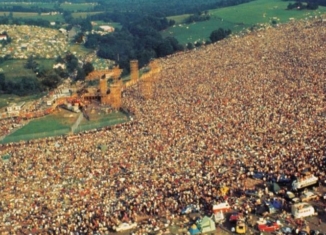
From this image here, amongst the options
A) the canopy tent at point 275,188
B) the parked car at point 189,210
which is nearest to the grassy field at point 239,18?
the canopy tent at point 275,188

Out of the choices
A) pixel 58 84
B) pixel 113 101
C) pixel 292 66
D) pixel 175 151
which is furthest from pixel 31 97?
pixel 175 151

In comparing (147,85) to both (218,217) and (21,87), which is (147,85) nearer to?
(21,87)

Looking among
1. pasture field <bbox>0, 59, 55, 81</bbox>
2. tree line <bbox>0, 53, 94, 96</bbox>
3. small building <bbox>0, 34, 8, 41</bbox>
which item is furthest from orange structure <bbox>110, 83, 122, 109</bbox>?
small building <bbox>0, 34, 8, 41</bbox>

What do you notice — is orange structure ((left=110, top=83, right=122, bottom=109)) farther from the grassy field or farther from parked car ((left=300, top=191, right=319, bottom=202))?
the grassy field

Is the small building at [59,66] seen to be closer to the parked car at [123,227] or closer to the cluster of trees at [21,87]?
the cluster of trees at [21,87]

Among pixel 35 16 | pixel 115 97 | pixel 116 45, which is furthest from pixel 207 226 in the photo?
pixel 35 16

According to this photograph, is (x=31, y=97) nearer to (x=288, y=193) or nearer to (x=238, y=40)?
(x=238, y=40)
